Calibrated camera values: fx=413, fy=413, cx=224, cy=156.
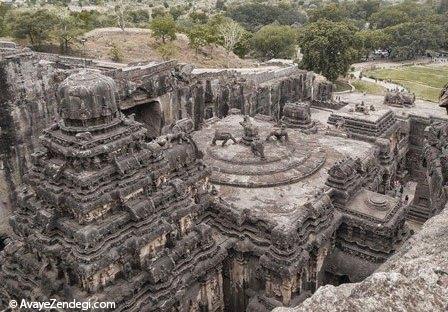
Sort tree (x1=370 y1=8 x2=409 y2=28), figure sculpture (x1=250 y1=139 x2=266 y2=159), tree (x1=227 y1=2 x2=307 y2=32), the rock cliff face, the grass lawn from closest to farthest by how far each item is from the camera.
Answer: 1. the rock cliff face
2. figure sculpture (x1=250 y1=139 x2=266 y2=159)
3. the grass lawn
4. tree (x1=370 y1=8 x2=409 y2=28)
5. tree (x1=227 y1=2 x2=307 y2=32)

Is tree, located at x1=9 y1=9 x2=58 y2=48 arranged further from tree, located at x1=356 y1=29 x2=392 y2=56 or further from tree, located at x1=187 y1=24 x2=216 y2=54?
tree, located at x1=356 y1=29 x2=392 y2=56

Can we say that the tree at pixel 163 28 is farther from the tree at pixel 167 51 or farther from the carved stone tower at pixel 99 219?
the carved stone tower at pixel 99 219

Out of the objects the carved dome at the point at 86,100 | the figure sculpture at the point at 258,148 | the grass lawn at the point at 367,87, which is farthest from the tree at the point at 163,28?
the carved dome at the point at 86,100

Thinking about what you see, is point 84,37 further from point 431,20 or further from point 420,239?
point 431,20

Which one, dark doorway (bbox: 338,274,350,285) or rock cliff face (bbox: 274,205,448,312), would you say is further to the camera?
dark doorway (bbox: 338,274,350,285)

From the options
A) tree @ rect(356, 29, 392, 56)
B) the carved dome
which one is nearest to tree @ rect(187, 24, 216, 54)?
tree @ rect(356, 29, 392, 56)

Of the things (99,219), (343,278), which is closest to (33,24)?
(99,219)

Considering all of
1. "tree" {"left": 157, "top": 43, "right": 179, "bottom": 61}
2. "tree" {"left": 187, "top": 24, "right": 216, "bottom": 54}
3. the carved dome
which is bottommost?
"tree" {"left": 157, "top": 43, "right": 179, "bottom": 61}

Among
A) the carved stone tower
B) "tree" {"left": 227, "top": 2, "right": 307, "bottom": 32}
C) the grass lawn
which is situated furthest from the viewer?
"tree" {"left": 227, "top": 2, "right": 307, "bottom": 32}
